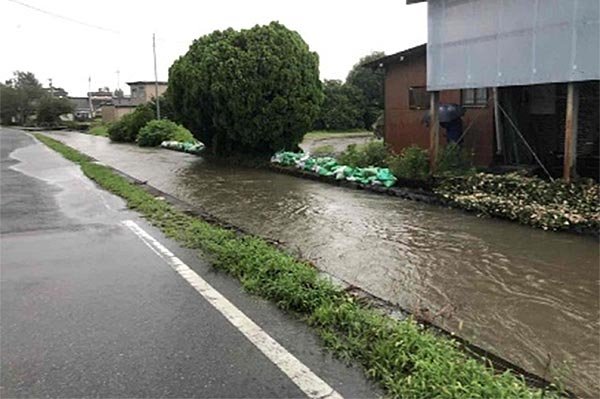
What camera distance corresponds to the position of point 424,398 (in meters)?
2.73

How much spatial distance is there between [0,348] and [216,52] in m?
13.7

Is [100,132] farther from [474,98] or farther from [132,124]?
[474,98]

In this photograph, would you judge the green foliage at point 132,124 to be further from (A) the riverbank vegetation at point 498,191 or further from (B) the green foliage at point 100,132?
(A) the riverbank vegetation at point 498,191

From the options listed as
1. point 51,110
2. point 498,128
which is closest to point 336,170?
point 498,128

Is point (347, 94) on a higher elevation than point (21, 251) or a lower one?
higher

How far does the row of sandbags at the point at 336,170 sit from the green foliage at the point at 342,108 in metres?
20.8

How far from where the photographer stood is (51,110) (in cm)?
6269

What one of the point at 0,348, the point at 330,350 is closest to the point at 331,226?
the point at 330,350

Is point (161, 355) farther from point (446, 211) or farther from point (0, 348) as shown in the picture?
point (446, 211)

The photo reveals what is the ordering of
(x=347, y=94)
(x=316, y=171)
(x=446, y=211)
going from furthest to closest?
(x=347, y=94) < (x=316, y=171) < (x=446, y=211)

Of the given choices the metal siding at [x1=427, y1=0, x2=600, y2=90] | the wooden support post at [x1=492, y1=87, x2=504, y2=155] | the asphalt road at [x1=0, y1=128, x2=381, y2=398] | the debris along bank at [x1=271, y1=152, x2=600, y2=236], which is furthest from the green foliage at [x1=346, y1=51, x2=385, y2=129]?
the asphalt road at [x1=0, y1=128, x2=381, y2=398]

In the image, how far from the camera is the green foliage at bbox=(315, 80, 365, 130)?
36375 mm

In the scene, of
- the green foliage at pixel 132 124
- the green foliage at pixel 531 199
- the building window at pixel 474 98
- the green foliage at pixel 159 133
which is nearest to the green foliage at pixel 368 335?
the green foliage at pixel 531 199

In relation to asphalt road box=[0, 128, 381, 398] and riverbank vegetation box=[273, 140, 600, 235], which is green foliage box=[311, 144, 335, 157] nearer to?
riverbank vegetation box=[273, 140, 600, 235]
